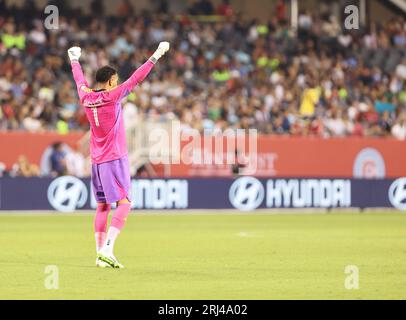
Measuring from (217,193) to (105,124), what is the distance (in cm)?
1596

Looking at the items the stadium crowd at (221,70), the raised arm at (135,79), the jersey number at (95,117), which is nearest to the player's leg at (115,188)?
the jersey number at (95,117)

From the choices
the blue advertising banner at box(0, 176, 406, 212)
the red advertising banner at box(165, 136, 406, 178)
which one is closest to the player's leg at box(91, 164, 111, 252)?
the blue advertising banner at box(0, 176, 406, 212)

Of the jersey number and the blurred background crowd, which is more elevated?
the blurred background crowd

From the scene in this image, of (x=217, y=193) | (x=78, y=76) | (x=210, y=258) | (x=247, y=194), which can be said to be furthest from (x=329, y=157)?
(x=78, y=76)

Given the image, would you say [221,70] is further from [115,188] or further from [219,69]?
[115,188]

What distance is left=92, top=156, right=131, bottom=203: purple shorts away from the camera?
543 inches

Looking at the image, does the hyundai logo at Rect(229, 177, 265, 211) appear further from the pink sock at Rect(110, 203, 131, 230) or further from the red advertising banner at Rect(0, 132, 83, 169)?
the pink sock at Rect(110, 203, 131, 230)

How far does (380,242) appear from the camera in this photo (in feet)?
62.4

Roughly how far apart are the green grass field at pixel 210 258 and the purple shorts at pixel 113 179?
3.12ft

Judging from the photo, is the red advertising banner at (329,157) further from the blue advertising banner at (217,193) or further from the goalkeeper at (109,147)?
the goalkeeper at (109,147)

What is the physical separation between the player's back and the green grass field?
1459 mm

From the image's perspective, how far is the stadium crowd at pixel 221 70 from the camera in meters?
30.8
